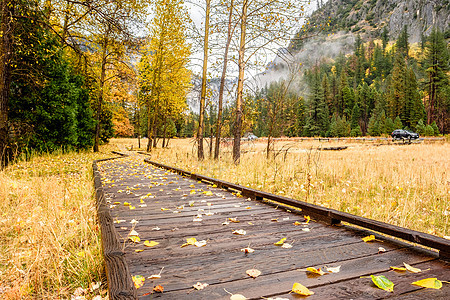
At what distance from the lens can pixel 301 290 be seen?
1595 mm

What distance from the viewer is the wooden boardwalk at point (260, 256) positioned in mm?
1669

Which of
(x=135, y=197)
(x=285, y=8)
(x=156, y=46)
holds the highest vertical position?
(x=156, y=46)

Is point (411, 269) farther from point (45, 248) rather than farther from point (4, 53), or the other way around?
point (4, 53)

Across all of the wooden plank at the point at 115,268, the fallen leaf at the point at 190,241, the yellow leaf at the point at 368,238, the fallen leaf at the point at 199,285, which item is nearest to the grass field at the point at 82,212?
the wooden plank at the point at 115,268

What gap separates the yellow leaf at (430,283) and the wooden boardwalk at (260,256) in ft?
0.09

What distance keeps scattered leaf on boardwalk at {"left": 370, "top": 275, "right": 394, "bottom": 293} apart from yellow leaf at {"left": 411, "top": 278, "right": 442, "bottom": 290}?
0.18 m

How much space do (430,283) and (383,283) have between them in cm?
30

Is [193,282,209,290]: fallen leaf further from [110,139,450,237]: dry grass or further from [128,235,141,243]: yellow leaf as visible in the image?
[110,139,450,237]: dry grass

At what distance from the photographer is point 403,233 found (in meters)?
2.41

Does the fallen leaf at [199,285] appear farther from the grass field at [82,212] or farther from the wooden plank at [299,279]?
the grass field at [82,212]

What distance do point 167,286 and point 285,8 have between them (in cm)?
932

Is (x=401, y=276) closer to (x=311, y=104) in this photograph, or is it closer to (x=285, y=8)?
(x=285, y=8)

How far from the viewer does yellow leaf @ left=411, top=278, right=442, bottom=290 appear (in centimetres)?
164

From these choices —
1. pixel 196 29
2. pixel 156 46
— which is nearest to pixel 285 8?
pixel 196 29
